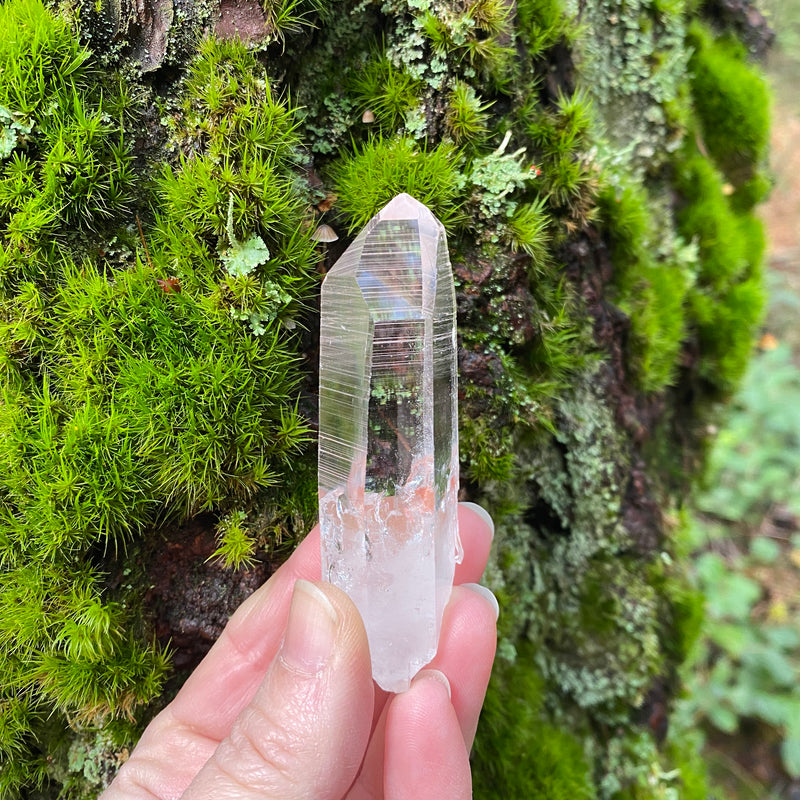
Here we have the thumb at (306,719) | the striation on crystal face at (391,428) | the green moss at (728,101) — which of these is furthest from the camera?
the green moss at (728,101)

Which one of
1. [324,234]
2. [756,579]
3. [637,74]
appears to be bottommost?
[756,579]

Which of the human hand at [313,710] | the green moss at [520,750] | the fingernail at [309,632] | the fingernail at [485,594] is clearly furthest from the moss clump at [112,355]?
the green moss at [520,750]

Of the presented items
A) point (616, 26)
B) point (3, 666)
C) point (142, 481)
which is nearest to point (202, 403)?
point (142, 481)

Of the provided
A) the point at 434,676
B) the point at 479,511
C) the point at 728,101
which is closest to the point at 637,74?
the point at 728,101

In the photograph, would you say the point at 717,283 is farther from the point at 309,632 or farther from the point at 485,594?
the point at 309,632

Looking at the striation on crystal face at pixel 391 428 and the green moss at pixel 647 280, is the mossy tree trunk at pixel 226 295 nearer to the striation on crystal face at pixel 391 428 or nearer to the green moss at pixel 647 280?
the green moss at pixel 647 280

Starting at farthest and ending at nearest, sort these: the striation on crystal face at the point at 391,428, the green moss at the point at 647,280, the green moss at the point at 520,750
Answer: the green moss at the point at 647,280
the green moss at the point at 520,750
the striation on crystal face at the point at 391,428
